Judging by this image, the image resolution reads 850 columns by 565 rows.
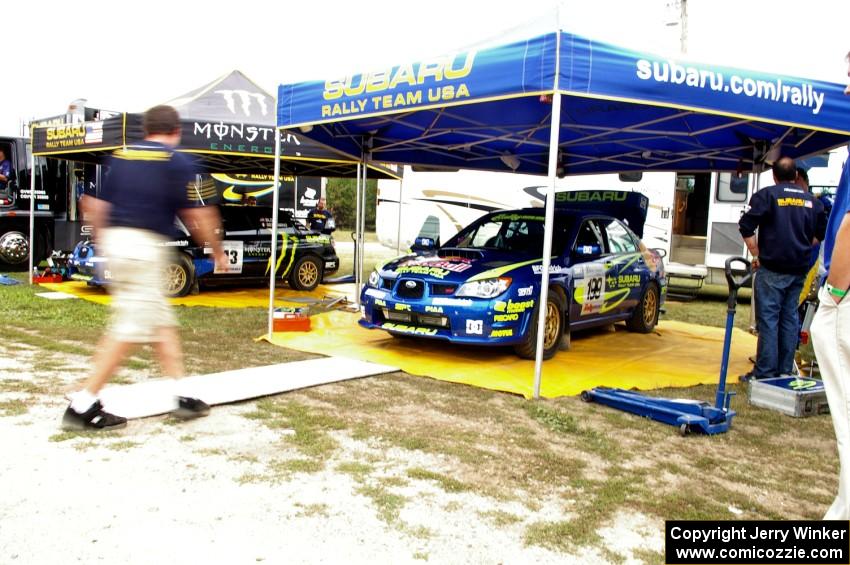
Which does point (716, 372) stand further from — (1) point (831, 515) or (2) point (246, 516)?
(2) point (246, 516)

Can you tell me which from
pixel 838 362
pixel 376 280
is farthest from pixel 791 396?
pixel 376 280

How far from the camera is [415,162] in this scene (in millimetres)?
10875

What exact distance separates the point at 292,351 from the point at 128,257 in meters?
3.28

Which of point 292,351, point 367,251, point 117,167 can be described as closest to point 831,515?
point 117,167

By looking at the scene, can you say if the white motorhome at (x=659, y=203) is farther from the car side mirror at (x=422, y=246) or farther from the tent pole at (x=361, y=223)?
the car side mirror at (x=422, y=246)

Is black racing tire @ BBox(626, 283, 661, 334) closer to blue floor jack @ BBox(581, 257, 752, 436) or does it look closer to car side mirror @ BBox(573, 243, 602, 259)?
car side mirror @ BBox(573, 243, 602, 259)

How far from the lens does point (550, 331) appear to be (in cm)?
745

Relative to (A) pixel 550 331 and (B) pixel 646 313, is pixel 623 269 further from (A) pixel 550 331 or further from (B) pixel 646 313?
(A) pixel 550 331

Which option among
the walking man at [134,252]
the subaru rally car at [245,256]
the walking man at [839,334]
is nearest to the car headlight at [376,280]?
the walking man at [134,252]

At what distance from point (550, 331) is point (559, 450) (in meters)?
2.92

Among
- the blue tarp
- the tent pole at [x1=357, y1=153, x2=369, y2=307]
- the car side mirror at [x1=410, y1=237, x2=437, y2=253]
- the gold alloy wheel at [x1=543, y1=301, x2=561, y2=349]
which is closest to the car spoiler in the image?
the blue tarp

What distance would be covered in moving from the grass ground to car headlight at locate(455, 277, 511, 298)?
3.27ft

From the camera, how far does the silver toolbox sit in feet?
18.8

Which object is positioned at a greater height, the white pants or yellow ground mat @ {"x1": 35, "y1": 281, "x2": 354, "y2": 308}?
the white pants
